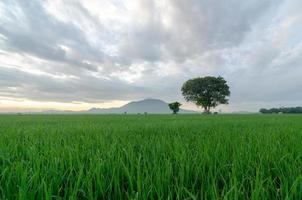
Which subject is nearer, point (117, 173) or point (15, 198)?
point (15, 198)

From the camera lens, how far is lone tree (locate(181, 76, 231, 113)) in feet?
234

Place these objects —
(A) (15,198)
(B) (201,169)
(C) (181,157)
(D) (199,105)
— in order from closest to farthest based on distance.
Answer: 1. (A) (15,198)
2. (B) (201,169)
3. (C) (181,157)
4. (D) (199,105)

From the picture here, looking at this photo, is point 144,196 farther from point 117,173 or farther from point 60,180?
point 60,180

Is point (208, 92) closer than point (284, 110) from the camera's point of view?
Yes

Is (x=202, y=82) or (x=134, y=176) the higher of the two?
(x=202, y=82)

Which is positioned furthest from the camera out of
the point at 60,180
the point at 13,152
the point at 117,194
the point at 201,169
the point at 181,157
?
the point at 13,152

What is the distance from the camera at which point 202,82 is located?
73.3 meters

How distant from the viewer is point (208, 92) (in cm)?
7256

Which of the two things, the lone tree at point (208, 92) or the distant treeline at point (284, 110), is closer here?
the lone tree at point (208, 92)

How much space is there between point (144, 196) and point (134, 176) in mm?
408

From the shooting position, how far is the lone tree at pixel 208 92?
7144cm

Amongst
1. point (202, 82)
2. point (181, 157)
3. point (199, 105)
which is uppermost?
point (202, 82)

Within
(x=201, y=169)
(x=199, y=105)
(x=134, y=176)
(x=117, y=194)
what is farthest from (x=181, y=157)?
(x=199, y=105)

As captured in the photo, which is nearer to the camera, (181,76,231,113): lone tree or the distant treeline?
(181,76,231,113): lone tree
